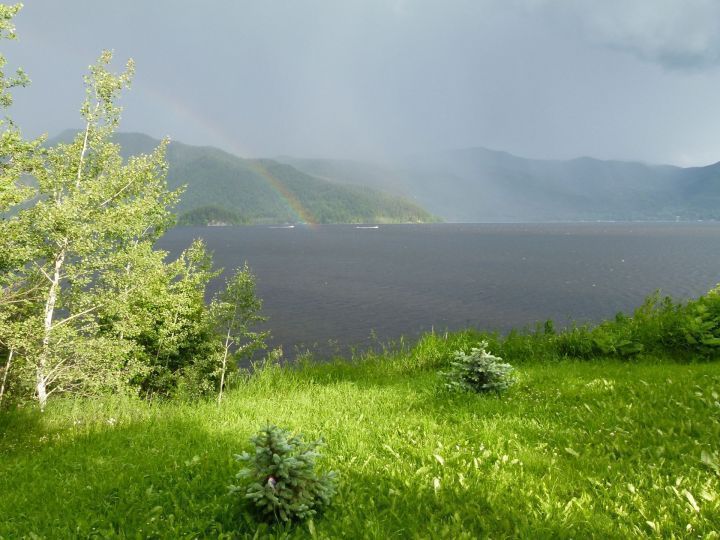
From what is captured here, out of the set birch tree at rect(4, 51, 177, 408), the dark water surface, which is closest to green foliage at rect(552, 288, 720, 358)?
birch tree at rect(4, 51, 177, 408)

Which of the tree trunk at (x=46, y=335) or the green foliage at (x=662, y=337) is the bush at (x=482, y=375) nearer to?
the green foliage at (x=662, y=337)

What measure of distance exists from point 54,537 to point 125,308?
9615 millimetres

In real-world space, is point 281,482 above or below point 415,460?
above

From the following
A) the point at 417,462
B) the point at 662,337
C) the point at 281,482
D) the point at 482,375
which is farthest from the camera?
the point at 662,337

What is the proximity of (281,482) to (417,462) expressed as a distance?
7.97 ft

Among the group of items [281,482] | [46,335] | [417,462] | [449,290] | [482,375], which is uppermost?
[281,482]

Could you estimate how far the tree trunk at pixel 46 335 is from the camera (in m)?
11.9

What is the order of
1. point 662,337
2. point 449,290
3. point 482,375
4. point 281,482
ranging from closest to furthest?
point 281,482
point 482,375
point 662,337
point 449,290

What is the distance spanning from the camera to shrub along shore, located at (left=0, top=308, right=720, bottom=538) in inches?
192

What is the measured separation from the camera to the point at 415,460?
646 centimetres

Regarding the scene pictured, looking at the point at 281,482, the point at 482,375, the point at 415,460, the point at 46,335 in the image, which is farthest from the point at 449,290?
the point at 281,482

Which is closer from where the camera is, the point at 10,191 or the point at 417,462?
the point at 417,462

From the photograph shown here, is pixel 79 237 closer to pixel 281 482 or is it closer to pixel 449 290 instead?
pixel 281 482

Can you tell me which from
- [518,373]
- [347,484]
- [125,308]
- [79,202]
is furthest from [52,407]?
[518,373]
